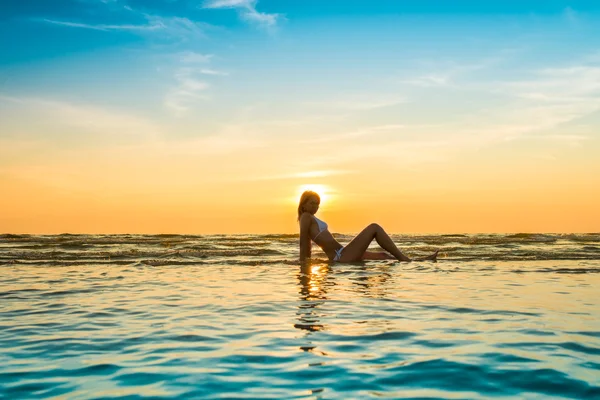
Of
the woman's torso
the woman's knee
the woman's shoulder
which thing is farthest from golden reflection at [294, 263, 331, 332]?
the woman's knee

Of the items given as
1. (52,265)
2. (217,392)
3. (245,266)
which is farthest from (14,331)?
(52,265)

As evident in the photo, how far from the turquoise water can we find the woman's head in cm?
392

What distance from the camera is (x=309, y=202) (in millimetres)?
14938

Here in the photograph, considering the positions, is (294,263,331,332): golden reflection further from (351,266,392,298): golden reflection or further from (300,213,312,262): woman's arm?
(300,213,312,262): woman's arm

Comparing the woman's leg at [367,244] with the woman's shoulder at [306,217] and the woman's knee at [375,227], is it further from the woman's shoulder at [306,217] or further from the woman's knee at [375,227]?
the woman's shoulder at [306,217]

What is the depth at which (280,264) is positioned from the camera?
15281 millimetres

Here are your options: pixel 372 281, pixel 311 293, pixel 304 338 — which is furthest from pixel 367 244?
pixel 304 338

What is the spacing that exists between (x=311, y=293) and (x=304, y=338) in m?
3.35

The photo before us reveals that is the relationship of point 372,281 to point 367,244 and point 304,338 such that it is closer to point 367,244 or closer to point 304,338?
point 367,244

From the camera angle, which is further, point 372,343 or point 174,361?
point 372,343

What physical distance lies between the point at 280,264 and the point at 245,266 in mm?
1056

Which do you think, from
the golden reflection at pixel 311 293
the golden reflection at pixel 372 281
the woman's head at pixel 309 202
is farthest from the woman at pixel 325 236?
the golden reflection at pixel 372 281

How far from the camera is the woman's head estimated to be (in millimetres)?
14914

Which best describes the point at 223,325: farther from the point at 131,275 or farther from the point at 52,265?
the point at 52,265
